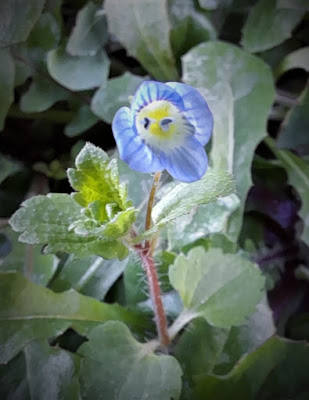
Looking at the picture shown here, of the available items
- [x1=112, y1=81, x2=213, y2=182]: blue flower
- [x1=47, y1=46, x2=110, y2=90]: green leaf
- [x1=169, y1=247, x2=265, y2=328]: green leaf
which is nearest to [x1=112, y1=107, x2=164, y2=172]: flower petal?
[x1=112, y1=81, x2=213, y2=182]: blue flower

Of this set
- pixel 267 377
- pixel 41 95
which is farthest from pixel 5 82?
pixel 267 377

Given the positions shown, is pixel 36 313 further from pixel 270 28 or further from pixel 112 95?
pixel 270 28

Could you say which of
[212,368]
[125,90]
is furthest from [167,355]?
[125,90]

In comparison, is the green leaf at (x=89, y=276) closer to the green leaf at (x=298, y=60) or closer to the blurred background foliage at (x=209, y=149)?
the blurred background foliage at (x=209, y=149)

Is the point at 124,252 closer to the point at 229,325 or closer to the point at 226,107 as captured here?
the point at 229,325

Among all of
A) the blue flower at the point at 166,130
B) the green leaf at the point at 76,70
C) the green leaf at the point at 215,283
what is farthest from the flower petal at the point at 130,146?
the green leaf at the point at 76,70

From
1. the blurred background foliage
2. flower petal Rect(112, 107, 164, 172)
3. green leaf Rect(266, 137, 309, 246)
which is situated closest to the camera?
flower petal Rect(112, 107, 164, 172)

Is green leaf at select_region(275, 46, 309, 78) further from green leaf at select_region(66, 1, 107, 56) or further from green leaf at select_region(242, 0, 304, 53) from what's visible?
Result: green leaf at select_region(66, 1, 107, 56)
